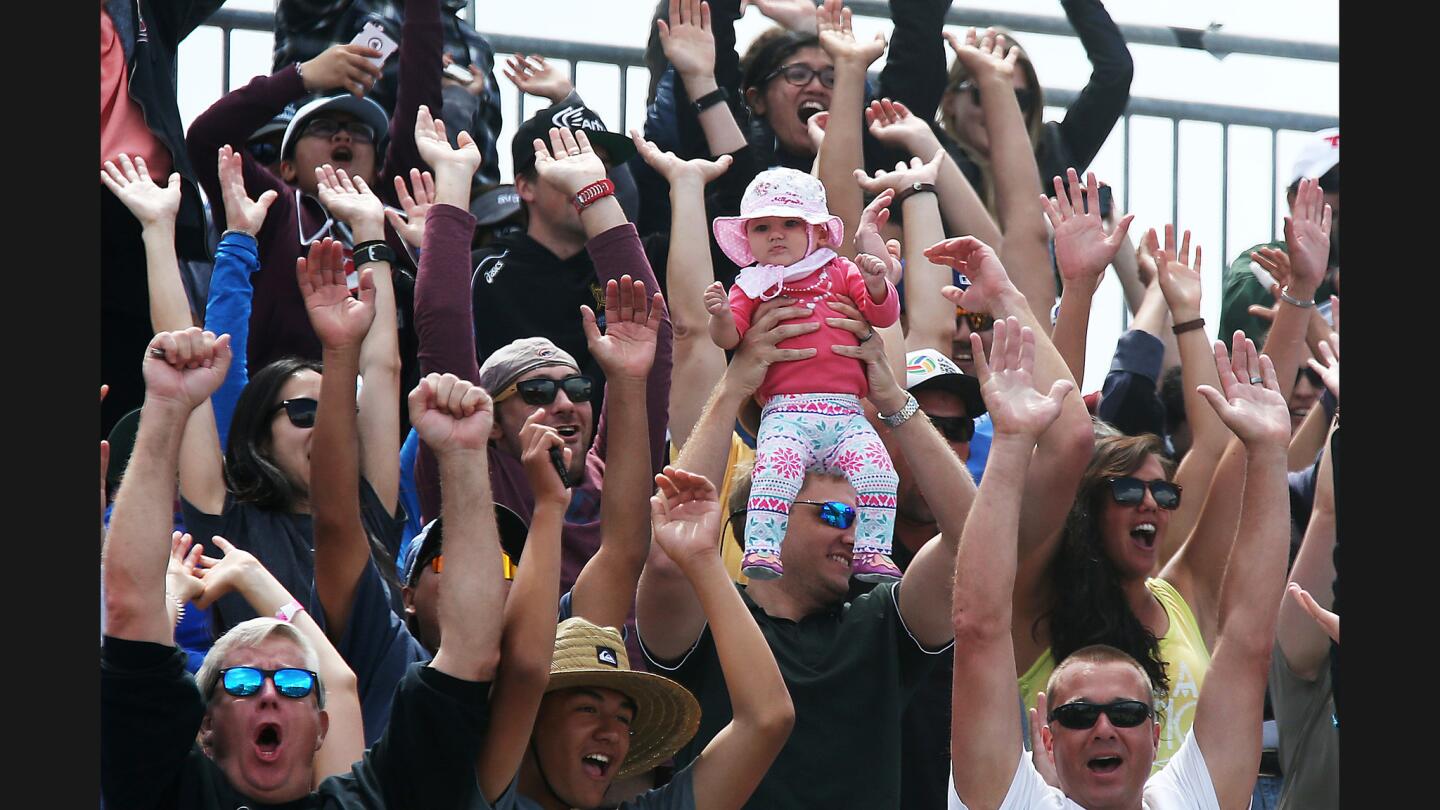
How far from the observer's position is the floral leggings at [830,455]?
527cm

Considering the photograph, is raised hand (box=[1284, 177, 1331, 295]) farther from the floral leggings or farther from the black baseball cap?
the black baseball cap

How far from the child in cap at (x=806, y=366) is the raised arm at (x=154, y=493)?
4.70 ft

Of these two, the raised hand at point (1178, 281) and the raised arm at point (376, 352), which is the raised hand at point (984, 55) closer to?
the raised hand at point (1178, 281)

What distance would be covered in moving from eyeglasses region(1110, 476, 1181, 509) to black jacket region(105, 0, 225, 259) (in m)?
2.76

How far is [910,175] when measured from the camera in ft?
21.0

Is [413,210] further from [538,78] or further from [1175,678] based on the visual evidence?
[1175,678]

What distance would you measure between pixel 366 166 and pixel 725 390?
1.81 metres

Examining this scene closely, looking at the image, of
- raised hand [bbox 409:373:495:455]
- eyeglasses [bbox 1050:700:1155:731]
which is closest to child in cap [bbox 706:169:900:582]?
eyeglasses [bbox 1050:700:1155:731]

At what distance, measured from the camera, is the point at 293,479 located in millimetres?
5281

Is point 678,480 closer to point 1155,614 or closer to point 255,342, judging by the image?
point 1155,614

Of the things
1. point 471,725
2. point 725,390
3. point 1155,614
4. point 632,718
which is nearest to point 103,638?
point 471,725

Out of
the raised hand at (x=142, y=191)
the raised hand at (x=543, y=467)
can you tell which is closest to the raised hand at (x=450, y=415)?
the raised hand at (x=543, y=467)

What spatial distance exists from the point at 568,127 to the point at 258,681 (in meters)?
2.46

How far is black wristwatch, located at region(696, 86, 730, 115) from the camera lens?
21.7 ft
